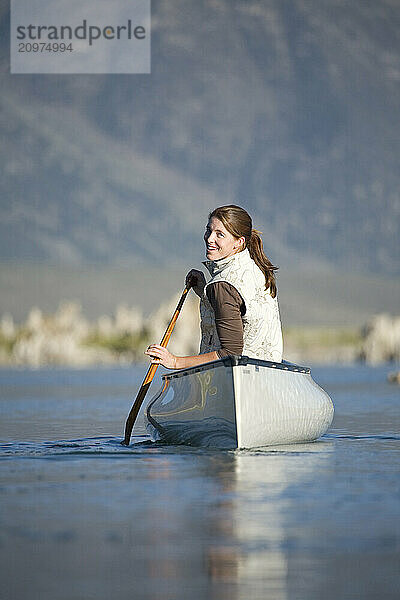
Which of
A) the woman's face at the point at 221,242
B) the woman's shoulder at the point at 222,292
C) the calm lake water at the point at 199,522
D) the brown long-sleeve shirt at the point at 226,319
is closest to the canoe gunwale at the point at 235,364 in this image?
the brown long-sleeve shirt at the point at 226,319

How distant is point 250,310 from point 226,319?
1.30ft

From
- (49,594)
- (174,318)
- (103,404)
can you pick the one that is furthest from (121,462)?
(103,404)

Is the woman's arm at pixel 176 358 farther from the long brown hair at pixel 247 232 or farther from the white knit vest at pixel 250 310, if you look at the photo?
the long brown hair at pixel 247 232

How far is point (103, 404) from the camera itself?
21.3m

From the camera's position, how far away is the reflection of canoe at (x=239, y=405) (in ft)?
30.2

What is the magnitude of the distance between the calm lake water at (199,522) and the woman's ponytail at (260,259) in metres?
1.42

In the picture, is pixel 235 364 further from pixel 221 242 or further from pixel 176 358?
pixel 221 242

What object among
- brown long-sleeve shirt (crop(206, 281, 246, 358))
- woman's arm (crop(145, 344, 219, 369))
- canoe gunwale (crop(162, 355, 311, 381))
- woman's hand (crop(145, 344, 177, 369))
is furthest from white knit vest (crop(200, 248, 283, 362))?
woman's hand (crop(145, 344, 177, 369))

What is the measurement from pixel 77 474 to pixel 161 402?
2.56 metres

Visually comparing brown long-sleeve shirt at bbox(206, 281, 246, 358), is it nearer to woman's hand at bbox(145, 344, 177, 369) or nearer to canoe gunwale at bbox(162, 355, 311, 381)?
canoe gunwale at bbox(162, 355, 311, 381)

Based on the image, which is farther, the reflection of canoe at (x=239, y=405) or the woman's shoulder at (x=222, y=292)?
the woman's shoulder at (x=222, y=292)

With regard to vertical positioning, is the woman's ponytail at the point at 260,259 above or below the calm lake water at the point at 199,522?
above

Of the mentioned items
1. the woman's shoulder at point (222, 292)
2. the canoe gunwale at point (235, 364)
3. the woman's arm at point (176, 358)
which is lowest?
the canoe gunwale at point (235, 364)

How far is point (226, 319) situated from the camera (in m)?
9.28
